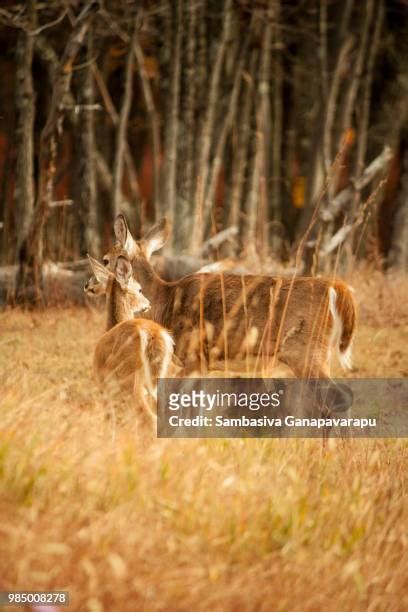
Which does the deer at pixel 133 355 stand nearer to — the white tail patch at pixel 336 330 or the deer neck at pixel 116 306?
the deer neck at pixel 116 306

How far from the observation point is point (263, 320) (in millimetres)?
5430

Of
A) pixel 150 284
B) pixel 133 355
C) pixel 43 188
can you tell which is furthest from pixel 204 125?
pixel 133 355

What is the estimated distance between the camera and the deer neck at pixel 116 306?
17.1 feet

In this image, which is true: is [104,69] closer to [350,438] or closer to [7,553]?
[350,438]

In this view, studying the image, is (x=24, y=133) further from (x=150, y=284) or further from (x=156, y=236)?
(x=150, y=284)

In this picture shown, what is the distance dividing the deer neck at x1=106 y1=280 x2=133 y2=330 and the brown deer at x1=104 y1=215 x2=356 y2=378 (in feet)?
1.14

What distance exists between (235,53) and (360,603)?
613 inches

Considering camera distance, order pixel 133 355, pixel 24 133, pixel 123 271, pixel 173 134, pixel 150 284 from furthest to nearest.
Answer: pixel 173 134 < pixel 24 133 < pixel 150 284 < pixel 123 271 < pixel 133 355

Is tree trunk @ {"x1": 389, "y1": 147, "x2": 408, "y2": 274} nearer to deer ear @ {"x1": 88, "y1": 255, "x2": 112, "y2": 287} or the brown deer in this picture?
the brown deer

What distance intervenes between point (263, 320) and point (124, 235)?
100cm

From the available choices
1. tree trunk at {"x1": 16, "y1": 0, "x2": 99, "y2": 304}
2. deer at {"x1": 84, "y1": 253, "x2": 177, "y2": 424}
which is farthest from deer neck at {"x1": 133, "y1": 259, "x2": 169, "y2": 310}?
tree trunk at {"x1": 16, "y1": 0, "x2": 99, "y2": 304}

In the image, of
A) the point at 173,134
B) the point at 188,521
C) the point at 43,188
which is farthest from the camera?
the point at 173,134

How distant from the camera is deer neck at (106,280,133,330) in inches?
205

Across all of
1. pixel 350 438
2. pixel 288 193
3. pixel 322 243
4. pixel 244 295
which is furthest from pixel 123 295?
pixel 288 193
